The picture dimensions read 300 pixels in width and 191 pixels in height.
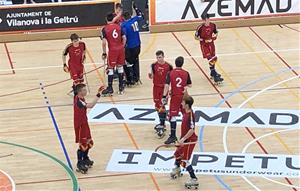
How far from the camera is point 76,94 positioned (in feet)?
60.2

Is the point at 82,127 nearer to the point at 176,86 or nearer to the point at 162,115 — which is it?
the point at 176,86

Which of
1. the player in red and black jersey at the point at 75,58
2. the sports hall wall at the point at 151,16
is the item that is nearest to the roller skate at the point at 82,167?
the player in red and black jersey at the point at 75,58

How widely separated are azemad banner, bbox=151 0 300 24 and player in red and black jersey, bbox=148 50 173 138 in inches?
336

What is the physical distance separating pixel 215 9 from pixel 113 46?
23.3 ft

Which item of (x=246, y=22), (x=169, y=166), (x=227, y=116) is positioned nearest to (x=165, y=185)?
(x=169, y=166)

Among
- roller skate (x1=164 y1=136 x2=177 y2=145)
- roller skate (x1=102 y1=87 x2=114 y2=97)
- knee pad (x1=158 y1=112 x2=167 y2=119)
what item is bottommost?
roller skate (x1=164 y1=136 x2=177 y2=145)

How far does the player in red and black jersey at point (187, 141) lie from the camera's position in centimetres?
1748

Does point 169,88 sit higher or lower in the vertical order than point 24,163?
higher

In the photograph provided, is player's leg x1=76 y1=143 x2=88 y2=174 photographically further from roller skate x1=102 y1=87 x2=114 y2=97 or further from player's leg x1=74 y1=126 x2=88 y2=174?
roller skate x1=102 y1=87 x2=114 y2=97

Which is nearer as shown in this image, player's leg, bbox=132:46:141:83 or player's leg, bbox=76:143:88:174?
player's leg, bbox=76:143:88:174

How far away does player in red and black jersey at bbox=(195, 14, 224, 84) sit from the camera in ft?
78.2

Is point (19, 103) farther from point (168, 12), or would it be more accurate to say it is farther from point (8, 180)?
point (168, 12)

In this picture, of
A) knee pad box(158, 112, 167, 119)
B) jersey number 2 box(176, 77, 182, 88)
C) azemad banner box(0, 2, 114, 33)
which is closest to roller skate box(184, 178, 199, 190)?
jersey number 2 box(176, 77, 182, 88)

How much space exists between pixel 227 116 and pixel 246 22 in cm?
823
